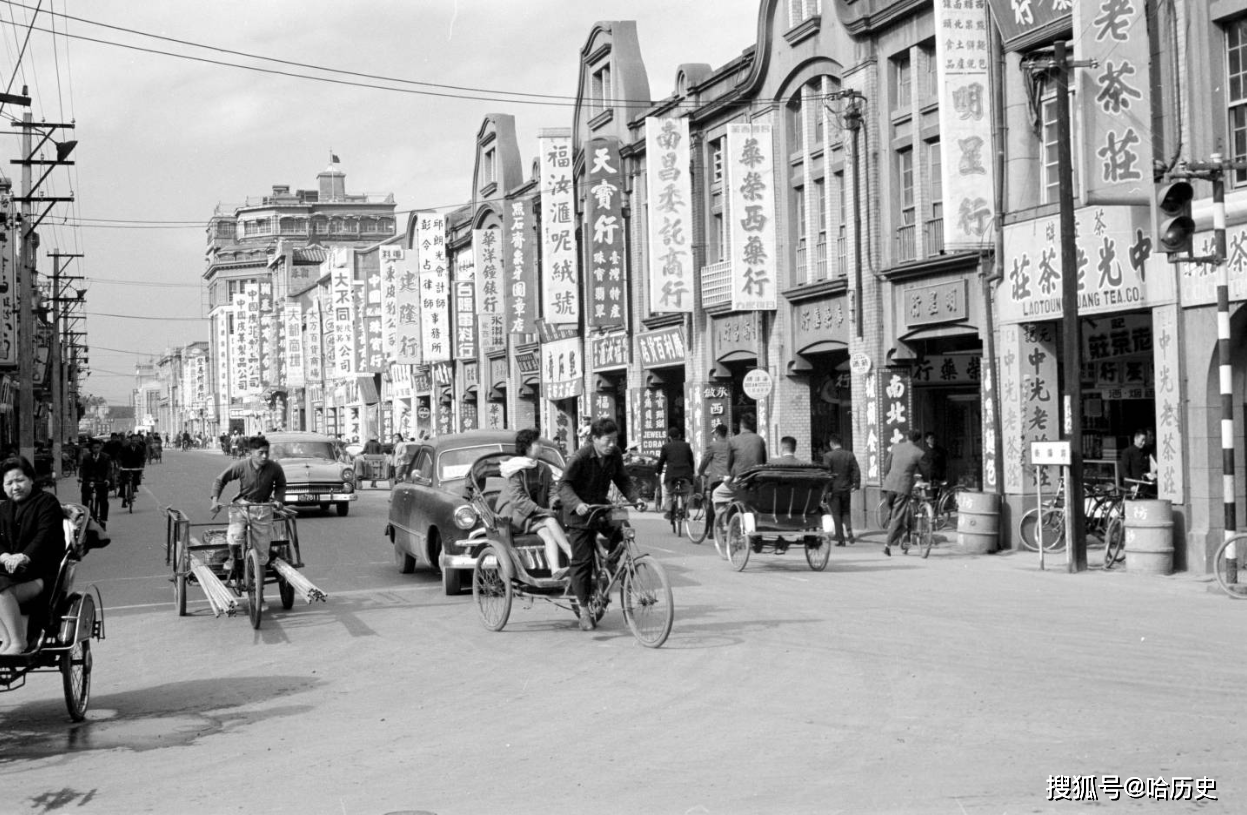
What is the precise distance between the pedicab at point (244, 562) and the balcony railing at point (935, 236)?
44.9 feet

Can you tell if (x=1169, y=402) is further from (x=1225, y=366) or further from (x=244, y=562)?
(x=244, y=562)

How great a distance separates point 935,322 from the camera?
24719 millimetres

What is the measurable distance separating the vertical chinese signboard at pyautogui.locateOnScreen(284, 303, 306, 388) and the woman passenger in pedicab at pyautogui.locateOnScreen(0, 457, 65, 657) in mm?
93997

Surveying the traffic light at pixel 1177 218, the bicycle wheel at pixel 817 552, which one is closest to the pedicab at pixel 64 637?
the bicycle wheel at pixel 817 552

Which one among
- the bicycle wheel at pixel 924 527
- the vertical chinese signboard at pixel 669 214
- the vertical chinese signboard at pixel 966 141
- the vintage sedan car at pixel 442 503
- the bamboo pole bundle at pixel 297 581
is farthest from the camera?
the vertical chinese signboard at pixel 669 214

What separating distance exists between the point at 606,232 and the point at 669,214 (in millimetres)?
4533

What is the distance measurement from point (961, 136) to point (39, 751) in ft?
57.6

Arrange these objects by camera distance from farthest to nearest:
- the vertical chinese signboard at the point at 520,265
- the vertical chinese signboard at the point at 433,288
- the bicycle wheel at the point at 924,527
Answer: the vertical chinese signboard at the point at 433,288 < the vertical chinese signboard at the point at 520,265 < the bicycle wheel at the point at 924,527

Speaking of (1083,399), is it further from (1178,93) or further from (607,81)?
(607,81)

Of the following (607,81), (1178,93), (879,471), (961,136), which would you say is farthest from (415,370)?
(1178,93)

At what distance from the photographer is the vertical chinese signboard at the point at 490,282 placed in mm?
51406

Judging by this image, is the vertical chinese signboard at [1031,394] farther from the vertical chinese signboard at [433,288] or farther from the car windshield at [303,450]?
the vertical chinese signboard at [433,288]

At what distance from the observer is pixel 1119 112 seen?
18.0 metres

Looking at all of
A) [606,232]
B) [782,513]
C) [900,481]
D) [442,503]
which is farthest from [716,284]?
[442,503]
